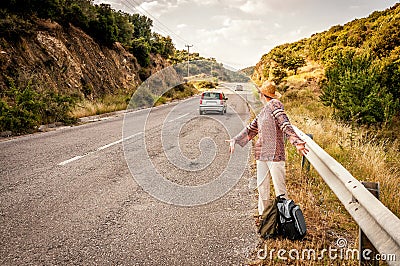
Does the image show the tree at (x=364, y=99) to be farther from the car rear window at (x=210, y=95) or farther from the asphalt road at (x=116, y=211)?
the asphalt road at (x=116, y=211)

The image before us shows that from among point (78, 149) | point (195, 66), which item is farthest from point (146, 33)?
point (78, 149)

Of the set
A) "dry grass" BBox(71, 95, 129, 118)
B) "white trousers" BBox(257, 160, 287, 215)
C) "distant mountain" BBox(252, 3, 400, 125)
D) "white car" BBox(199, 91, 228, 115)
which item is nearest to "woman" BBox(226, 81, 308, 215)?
"white trousers" BBox(257, 160, 287, 215)

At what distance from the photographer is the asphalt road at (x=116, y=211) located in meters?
3.43

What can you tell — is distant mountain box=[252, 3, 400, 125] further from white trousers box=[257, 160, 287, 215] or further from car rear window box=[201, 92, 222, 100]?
white trousers box=[257, 160, 287, 215]

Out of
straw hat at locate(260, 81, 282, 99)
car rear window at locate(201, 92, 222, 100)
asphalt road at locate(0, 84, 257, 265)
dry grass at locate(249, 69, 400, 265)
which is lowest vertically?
asphalt road at locate(0, 84, 257, 265)

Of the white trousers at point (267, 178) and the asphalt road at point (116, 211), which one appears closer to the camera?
the asphalt road at point (116, 211)

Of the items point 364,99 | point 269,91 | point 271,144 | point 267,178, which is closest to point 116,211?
point 267,178

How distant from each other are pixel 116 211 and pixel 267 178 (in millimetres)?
2155

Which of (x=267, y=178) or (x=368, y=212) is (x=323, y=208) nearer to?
(x=267, y=178)

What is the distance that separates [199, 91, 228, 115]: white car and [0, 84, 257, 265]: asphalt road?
11.8 meters

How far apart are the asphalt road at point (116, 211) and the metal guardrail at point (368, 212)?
3.74 ft

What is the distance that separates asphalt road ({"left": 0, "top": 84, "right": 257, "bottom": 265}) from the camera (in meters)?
3.43

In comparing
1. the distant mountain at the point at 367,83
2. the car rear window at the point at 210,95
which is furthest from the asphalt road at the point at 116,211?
the car rear window at the point at 210,95

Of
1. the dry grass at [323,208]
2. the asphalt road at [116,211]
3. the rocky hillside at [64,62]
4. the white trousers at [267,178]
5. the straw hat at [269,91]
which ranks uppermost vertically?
the rocky hillside at [64,62]
